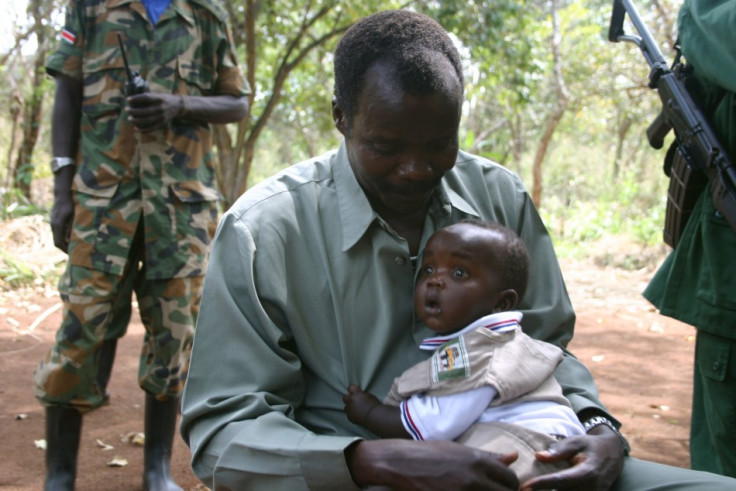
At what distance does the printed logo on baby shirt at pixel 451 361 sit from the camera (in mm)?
1605

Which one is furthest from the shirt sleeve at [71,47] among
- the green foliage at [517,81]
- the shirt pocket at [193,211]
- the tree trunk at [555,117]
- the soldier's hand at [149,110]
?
the tree trunk at [555,117]

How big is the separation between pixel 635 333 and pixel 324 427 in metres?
5.07

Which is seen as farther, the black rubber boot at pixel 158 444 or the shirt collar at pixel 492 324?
the black rubber boot at pixel 158 444

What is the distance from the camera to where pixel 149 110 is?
9.49 ft

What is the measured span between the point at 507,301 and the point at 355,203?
450 mm

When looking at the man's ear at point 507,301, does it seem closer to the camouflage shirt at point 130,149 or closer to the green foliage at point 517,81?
the camouflage shirt at point 130,149

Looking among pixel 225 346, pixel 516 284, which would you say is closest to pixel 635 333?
pixel 516 284

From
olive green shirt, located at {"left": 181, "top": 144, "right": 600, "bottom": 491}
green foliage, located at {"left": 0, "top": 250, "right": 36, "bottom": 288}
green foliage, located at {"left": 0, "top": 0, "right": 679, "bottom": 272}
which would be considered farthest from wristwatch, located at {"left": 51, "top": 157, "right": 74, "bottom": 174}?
green foliage, located at {"left": 0, "top": 0, "right": 679, "bottom": 272}

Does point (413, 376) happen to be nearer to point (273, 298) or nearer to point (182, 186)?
point (273, 298)

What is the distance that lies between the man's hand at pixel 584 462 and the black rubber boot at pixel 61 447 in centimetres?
199

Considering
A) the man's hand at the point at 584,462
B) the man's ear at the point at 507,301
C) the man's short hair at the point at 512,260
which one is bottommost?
the man's hand at the point at 584,462

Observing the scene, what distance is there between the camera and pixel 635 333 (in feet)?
20.5

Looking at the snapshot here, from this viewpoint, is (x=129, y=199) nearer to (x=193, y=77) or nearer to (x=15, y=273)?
(x=193, y=77)

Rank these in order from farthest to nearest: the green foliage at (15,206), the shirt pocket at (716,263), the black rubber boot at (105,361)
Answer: the green foliage at (15,206), the black rubber boot at (105,361), the shirt pocket at (716,263)
